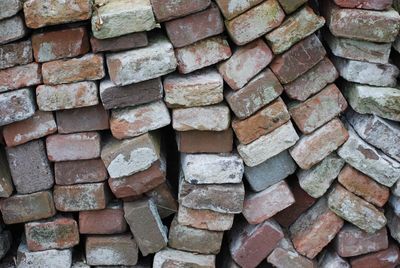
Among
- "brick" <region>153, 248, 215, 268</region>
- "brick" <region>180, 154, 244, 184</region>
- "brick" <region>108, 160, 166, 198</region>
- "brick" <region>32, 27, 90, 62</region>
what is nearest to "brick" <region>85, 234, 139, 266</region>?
"brick" <region>153, 248, 215, 268</region>

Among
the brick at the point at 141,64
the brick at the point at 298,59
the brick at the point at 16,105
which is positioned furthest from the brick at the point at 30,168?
the brick at the point at 298,59

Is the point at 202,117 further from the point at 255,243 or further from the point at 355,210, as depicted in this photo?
the point at 355,210

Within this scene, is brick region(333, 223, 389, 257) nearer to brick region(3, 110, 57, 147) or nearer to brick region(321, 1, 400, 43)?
brick region(321, 1, 400, 43)

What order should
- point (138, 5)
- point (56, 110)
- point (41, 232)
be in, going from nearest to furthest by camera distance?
point (138, 5)
point (56, 110)
point (41, 232)

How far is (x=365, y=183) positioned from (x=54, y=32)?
1504mm

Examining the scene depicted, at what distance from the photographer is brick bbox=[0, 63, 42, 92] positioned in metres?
2.31

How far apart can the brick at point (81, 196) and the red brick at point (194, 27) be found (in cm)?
75

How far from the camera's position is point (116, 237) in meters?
2.61

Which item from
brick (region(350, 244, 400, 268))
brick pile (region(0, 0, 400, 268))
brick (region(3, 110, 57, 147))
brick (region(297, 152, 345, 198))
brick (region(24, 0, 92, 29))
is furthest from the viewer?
brick (region(350, 244, 400, 268))

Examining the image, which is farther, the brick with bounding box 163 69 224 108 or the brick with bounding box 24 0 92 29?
the brick with bounding box 163 69 224 108

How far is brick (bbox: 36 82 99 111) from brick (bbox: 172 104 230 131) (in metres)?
0.36

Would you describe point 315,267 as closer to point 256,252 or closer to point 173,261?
point 256,252

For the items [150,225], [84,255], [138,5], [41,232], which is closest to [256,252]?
[150,225]

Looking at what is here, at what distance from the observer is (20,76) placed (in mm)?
2312
